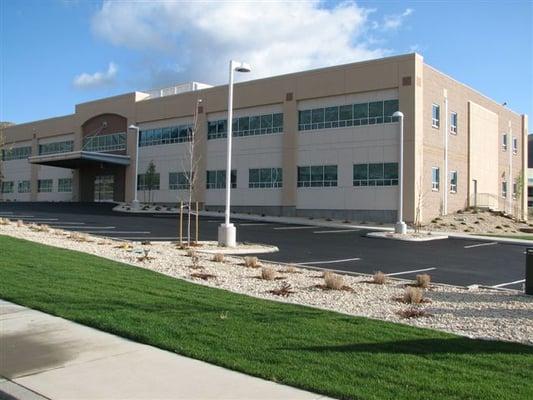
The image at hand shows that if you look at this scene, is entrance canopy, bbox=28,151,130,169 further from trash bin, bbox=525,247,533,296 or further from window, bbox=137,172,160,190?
trash bin, bbox=525,247,533,296

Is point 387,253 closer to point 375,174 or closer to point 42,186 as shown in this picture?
point 375,174

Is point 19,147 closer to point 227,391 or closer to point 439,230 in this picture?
point 439,230

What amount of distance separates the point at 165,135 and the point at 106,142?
9.34 metres

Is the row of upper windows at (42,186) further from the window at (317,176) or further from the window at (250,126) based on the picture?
the window at (317,176)

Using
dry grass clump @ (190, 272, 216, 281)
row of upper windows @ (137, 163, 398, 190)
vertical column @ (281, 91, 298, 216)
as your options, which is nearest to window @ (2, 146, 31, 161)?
row of upper windows @ (137, 163, 398, 190)

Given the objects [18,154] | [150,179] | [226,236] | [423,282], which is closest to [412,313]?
[423,282]

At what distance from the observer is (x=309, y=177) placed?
4131cm

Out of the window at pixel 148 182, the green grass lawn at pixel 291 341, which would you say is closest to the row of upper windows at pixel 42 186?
the window at pixel 148 182

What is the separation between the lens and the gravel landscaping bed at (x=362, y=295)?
7.91 m

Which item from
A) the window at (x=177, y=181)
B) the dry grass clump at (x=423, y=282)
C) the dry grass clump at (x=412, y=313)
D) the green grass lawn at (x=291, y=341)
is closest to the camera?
the green grass lawn at (x=291, y=341)

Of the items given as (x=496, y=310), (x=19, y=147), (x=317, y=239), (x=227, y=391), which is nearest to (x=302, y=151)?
(x=317, y=239)

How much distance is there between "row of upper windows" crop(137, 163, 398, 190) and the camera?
37406 mm

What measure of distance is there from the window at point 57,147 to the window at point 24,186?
4442mm

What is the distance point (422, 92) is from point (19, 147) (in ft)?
169
